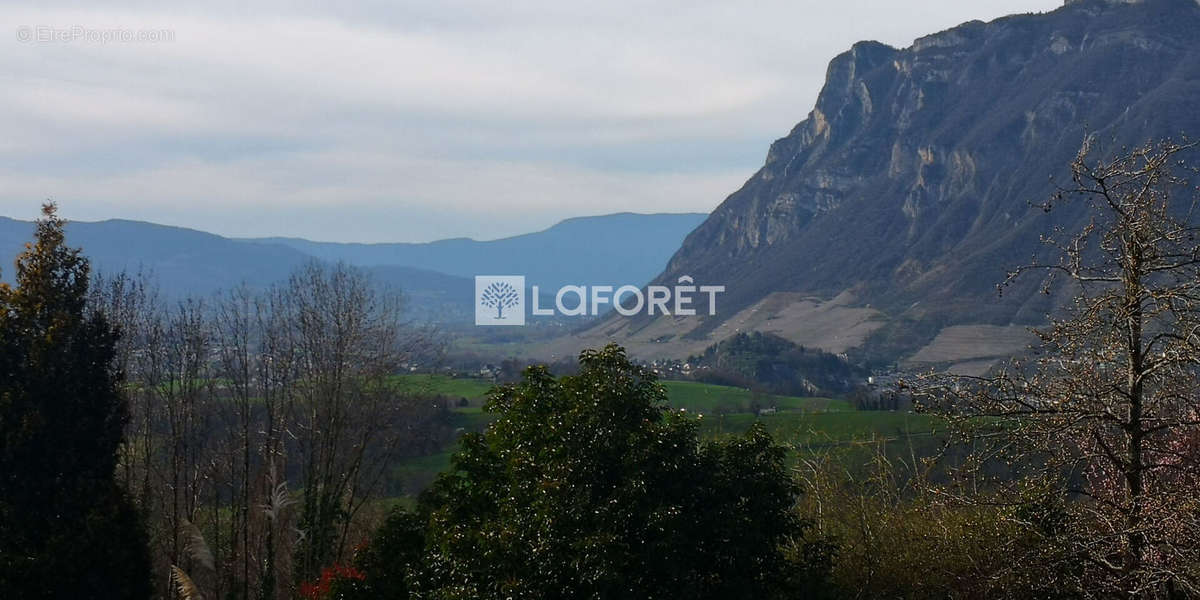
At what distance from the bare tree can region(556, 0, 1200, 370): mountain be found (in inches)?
3195

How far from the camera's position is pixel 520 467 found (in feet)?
34.3

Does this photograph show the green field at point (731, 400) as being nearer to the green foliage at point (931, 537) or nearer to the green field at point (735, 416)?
the green field at point (735, 416)

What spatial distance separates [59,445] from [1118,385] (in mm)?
12363

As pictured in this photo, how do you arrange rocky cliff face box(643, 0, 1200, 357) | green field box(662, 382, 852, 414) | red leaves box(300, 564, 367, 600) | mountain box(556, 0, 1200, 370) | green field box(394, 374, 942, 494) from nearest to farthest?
red leaves box(300, 564, 367, 600) < green field box(394, 374, 942, 494) < green field box(662, 382, 852, 414) < mountain box(556, 0, 1200, 370) < rocky cliff face box(643, 0, 1200, 357)

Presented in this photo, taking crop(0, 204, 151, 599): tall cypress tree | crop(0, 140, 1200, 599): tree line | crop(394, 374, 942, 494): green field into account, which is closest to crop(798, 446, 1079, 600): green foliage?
crop(0, 140, 1200, 599): tree line

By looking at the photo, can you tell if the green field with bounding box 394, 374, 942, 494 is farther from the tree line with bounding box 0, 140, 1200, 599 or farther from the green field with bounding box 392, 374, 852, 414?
the tree line with bounding box 0, 140, 1200, 599

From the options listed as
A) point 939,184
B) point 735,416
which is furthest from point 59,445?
point 939,184

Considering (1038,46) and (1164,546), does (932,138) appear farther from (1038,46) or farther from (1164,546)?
(1164,546)

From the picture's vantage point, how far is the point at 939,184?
500 ft

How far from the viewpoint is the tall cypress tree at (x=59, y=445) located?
12492mm

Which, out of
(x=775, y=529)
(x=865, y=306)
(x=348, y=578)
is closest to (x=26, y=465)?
(x=348, y=578)

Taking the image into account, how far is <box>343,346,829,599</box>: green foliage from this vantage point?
9.82 metres

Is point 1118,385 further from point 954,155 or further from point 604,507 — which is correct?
point 954,155

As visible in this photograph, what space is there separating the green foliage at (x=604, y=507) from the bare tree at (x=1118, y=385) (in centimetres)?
278
